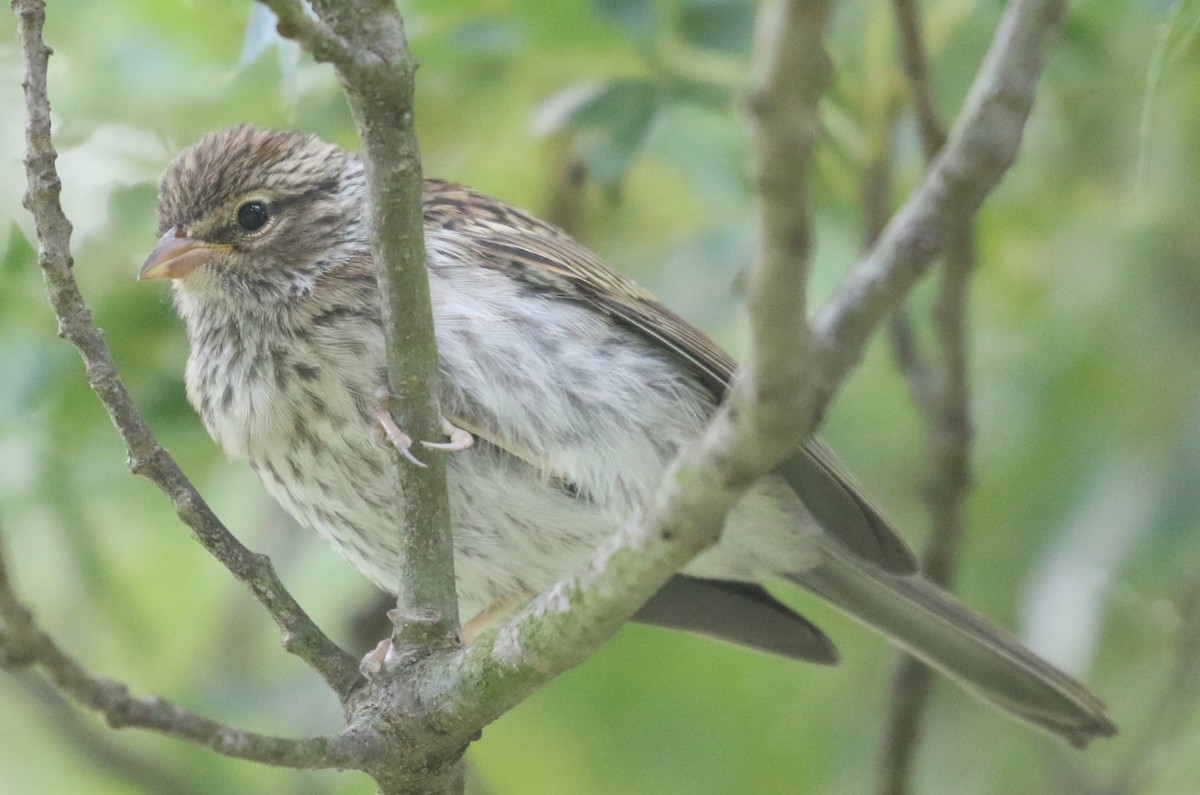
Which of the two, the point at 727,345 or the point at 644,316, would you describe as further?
the point at 727,345

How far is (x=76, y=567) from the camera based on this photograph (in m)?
4.82

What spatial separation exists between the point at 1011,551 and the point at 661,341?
1484 mm

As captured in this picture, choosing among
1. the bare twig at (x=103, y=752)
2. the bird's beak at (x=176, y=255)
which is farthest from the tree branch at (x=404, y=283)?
the bare twig at (x=103, y=752)

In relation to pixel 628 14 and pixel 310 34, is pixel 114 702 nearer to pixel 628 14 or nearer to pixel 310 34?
pixel 310 34

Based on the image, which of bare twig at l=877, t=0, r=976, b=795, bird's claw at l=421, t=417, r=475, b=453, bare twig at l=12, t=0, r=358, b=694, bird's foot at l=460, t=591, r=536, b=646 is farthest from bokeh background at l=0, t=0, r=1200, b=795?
bare twig at l=12, t=0, r=358, b=694

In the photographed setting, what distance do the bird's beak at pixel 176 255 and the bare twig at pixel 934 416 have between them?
1817 mm

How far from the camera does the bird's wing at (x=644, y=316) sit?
383 centimetres

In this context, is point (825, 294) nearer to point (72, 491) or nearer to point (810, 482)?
point (810, 482)

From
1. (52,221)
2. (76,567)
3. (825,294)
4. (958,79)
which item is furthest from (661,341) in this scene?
(76,567)

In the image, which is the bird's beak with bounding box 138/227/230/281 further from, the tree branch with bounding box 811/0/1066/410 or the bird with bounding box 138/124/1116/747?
the tree branch with bounding box 811/0/1066/410

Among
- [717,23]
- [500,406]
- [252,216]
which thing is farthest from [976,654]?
[252,216]

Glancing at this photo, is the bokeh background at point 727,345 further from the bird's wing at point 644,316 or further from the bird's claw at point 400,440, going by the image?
the bird's claw at point 400,440

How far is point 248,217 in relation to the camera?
3.91 m

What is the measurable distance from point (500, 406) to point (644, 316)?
58 cm
